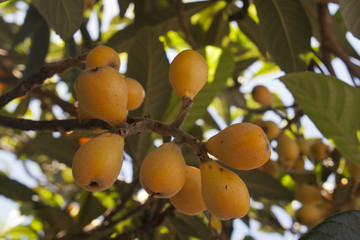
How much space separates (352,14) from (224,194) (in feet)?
2.87

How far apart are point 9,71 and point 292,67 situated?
5.08ft

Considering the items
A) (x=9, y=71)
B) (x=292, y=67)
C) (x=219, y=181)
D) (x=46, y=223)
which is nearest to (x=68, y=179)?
(x=46, y=223)

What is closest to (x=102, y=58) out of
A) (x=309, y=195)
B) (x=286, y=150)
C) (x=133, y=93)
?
(x=133, y=93)

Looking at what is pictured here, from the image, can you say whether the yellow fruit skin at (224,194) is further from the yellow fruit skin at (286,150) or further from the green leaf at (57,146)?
the yellow fruit skin at (286,150)

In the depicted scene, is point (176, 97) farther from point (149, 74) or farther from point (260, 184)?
point (260, 184)

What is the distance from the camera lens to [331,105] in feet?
4.47

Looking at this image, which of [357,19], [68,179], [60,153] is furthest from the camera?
[68,179]

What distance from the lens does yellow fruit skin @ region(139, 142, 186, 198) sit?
82 cm

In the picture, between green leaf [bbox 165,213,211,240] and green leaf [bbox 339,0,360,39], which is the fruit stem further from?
green leaf [bbox 165,213,211,240]

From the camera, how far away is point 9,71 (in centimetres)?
228

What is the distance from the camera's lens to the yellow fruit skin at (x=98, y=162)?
793 mm

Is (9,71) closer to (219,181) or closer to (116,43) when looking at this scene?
(116,43)

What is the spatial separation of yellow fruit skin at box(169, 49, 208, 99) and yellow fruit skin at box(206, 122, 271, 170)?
178 mm

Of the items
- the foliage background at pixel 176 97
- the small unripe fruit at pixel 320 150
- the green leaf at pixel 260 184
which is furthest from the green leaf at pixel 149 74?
the small unripe fruit at pixel 320 150
